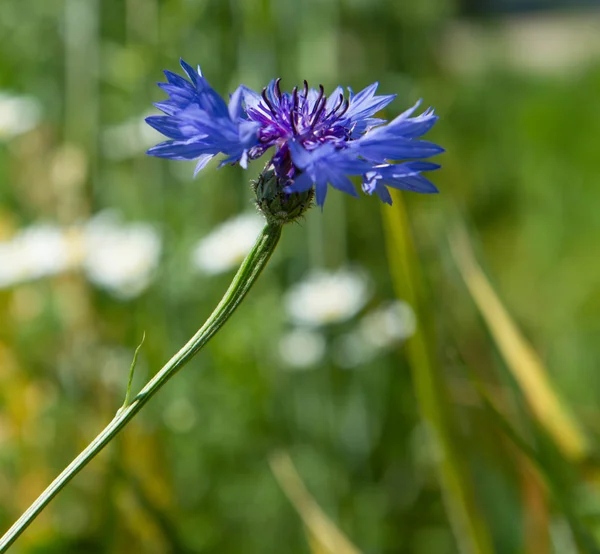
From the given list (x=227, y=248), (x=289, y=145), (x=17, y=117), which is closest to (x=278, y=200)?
(x=289, y=145)

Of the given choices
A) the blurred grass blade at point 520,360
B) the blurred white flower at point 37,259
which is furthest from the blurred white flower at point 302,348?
the blurred grass blade at point 520,360

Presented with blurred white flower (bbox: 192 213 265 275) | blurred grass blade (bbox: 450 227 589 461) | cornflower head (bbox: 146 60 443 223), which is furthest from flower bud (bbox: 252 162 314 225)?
blurred white flower (bbox: 192 213 265 275)

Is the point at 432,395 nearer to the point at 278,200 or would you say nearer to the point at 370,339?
the point at 278,200

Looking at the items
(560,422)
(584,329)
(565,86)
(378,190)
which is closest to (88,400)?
(560,422)

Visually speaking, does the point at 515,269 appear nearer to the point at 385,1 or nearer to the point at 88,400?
the point at 385,1

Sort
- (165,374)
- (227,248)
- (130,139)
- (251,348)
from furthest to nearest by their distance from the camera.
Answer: (130,139) < (251,348) < (227,248) < (165,374)

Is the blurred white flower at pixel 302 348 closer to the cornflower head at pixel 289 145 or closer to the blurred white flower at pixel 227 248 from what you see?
the blurred white flower at pixel 227 248
